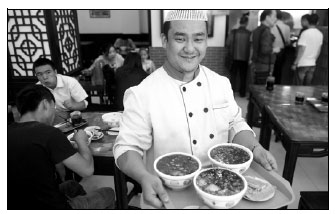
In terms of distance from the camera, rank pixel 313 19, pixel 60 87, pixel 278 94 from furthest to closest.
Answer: pixel 313 19 < pixel 278 94 < pixel 60 87

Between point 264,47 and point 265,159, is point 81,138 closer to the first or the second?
point 265,159

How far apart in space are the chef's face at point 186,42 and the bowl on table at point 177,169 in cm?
47

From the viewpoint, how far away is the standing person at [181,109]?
133cm

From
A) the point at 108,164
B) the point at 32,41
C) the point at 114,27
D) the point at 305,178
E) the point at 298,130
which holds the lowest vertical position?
the point at 305,178

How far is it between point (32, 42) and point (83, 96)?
9.01ft

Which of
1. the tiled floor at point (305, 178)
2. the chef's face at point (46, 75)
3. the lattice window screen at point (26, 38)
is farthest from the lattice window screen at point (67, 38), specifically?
the tiled floor at point (305, 178)

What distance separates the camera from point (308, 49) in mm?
4957

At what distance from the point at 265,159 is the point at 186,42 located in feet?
2.37

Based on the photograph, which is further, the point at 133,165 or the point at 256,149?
the point at 256,149

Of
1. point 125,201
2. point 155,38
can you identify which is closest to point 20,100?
point 125,201

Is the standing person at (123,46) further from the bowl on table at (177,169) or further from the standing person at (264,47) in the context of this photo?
the bowl on table at (177,169)

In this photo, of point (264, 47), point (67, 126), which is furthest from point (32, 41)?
point (264, 47)

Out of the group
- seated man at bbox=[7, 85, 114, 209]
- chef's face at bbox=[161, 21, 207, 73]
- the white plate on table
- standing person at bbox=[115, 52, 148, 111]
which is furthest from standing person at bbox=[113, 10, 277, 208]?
standing person at bbox=[115, 52, 148, 111]

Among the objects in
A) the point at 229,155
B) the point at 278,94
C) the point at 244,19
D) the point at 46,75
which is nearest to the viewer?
the point at 229,155
